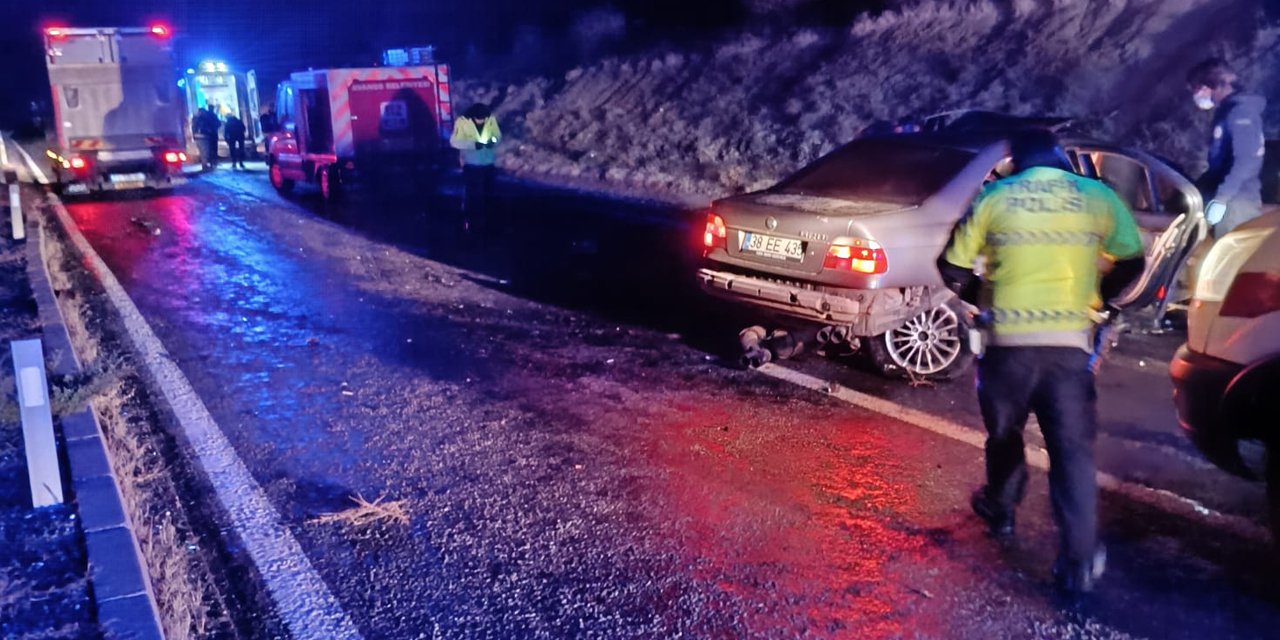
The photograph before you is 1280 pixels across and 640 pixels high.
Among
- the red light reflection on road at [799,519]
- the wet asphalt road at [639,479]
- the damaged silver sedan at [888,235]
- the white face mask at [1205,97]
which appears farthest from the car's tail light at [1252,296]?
the white face mask at [1205,97]

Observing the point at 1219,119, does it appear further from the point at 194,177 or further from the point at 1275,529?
the point at 194,177

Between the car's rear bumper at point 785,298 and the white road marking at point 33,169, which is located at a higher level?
the white road marking at point 33,169

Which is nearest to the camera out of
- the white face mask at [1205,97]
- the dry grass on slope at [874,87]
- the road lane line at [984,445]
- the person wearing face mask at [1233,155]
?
the road lane line at [984,445]

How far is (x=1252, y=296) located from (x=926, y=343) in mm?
2817

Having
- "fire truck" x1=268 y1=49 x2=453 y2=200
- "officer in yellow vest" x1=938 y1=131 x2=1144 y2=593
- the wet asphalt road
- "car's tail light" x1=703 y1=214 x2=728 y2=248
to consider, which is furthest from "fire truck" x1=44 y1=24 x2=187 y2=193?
"officer in yellow vest" x1=938 y1=131 x2=1144 y2=593

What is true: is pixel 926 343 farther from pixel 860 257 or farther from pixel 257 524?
pixel 257 524

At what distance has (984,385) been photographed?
384cm

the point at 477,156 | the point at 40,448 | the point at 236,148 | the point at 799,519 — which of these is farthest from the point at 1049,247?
the point at 236,148

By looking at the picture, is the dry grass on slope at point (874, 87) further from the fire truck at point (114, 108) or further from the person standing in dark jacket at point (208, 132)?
the fire truck at point (114, 108)

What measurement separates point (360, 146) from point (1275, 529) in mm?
15132

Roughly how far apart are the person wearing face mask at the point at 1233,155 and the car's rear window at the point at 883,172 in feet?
6.41

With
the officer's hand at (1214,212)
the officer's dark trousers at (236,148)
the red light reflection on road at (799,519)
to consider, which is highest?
the officer's dark trousers at (236,148)

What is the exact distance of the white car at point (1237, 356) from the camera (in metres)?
3.70

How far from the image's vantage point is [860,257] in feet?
19.3
